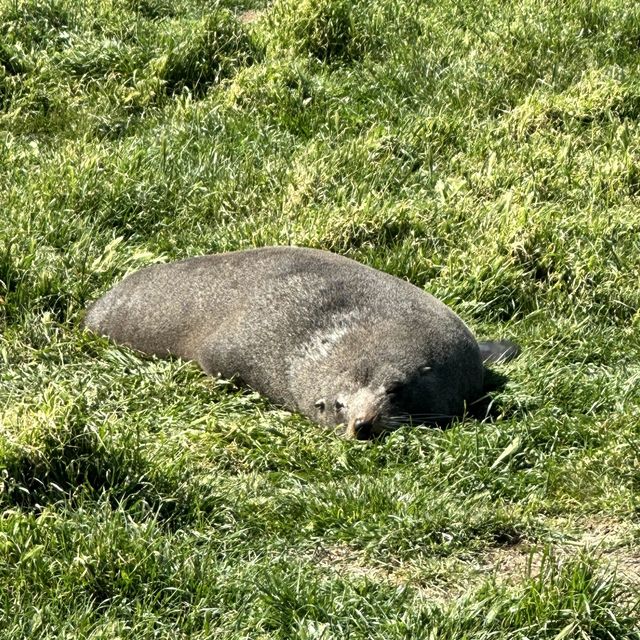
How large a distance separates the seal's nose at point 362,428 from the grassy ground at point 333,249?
11 centimetres

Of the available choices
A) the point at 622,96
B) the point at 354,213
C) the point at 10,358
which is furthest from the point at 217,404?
the point at 622,96

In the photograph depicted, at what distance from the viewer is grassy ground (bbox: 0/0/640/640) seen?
4.71 metres

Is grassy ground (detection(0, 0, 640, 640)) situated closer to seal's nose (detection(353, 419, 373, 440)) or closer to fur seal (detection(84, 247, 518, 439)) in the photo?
seal's nose (detection(353, 419, 373, 440))

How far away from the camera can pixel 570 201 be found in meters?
8.63

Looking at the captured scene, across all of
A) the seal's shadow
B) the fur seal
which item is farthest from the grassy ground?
the fur seal

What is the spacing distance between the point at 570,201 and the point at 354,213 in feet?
4.61

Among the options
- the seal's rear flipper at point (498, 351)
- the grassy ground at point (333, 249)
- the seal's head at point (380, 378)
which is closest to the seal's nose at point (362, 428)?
the seal's head at point (380, 378)

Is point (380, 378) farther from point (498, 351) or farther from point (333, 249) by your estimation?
point (333, 249)

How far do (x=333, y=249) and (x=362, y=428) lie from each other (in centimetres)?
209

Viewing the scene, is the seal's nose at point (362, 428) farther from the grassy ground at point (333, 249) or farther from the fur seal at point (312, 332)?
the grassy ground at point (333, 249)

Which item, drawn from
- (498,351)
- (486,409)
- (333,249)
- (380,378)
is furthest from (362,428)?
(333,249)

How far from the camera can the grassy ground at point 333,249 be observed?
15.5 ft

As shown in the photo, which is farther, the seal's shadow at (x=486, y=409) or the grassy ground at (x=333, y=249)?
the seal's shadow at (x=486, y=409)

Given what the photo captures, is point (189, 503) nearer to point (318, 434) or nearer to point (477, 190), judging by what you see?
point (318, 434)
